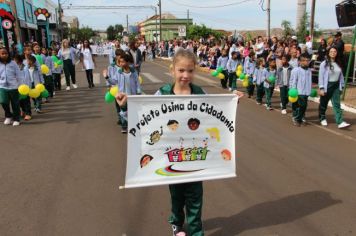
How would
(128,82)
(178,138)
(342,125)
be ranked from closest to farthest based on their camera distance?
(178,138)
(128,82)
(342,125)

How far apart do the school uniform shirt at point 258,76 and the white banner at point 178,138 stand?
7609mm

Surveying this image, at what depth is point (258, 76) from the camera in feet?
35.9

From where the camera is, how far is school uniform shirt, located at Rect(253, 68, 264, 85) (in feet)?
35.1

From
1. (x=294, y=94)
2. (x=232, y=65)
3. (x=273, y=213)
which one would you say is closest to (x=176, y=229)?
(x=273, y=213)

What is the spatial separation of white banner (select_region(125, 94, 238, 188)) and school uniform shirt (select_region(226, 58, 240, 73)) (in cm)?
1029

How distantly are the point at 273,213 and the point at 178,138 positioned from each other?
164 cm

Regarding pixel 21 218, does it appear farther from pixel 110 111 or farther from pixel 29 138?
pixel 110 111

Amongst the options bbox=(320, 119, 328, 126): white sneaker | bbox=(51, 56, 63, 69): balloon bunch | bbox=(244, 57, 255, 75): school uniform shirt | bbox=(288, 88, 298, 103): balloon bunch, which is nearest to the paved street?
bbox=(320, 119, 328, 126): white sneaker

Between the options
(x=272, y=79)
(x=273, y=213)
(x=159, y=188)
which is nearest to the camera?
(x=273, y=213)

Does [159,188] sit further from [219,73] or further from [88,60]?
[88,60]

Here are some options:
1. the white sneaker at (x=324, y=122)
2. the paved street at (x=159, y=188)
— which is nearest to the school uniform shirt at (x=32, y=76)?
Result: the paved street at (x=159, y=188)

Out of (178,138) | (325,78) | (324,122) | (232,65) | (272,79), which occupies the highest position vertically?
(178,138)

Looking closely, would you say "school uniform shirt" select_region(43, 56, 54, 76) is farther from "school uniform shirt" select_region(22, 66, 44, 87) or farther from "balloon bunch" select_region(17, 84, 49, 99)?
"balloon bunch" select_region(17, 84, 49, 99)

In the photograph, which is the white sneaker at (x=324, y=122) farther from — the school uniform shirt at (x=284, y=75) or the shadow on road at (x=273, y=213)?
the shadow on road at (x=273, y=213)
